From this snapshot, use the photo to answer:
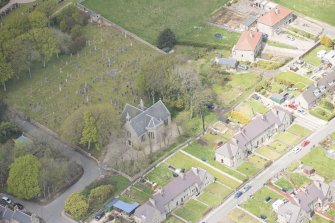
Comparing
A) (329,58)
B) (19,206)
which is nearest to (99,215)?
(19,206)

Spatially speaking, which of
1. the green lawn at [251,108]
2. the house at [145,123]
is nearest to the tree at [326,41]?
the green lawn at [251,108]

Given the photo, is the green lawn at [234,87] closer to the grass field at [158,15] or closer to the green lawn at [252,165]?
the green lawn at [252,165]

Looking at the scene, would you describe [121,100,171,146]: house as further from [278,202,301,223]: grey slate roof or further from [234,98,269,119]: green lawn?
[278,202,301,223]: grey slate roof

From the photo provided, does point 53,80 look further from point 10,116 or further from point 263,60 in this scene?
point 263,60

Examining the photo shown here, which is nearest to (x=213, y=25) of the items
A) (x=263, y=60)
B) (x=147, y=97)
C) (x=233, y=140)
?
(x=263, y=60)

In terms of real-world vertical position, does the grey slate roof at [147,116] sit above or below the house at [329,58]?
above

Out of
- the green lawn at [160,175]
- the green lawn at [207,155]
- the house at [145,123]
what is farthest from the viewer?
the house at [145,123]

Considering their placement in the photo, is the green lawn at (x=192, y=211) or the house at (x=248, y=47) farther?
the house at (x=248, y=47)

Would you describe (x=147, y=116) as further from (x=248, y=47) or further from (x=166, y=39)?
(x=248, y=47)
